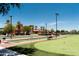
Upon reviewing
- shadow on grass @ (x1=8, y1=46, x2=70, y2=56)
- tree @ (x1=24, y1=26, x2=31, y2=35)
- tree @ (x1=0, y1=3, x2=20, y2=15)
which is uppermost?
tree @ (x1=0, y1=3, x2=20, y2=15)

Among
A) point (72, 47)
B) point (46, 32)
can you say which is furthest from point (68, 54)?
point (46, 32)

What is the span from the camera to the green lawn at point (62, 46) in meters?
5.77

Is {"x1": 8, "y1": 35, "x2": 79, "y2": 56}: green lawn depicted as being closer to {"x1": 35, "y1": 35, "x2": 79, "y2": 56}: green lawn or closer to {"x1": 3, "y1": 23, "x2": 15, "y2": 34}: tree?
{"x1": 35, "y1": 35, "x2": 79, "y2": 56}: green lawn

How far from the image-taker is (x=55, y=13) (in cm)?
578

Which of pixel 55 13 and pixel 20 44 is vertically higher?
pixel 55 13

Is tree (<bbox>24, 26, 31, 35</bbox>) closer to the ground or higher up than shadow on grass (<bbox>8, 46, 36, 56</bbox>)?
higher up

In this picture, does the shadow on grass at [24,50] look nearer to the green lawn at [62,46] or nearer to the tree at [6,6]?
the green lawn at [62,46]

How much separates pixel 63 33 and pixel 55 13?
352 millimetres

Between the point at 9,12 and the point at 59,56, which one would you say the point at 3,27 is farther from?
the point at 59,56

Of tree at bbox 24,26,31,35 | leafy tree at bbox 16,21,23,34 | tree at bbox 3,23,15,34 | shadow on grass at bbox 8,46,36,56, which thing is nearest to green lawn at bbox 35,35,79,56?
shadow on grass at bbox 8,46,36,56

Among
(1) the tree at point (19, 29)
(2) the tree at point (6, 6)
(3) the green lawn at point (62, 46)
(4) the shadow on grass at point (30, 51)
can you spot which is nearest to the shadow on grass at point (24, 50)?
(4) the shadow on grass at point (30, 51)

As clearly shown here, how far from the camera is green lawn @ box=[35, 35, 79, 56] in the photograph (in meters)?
5.77

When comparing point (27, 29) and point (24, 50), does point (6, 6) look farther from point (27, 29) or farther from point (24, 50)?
point (24, 50)

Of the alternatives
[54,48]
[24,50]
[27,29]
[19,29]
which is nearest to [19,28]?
[19,29]
